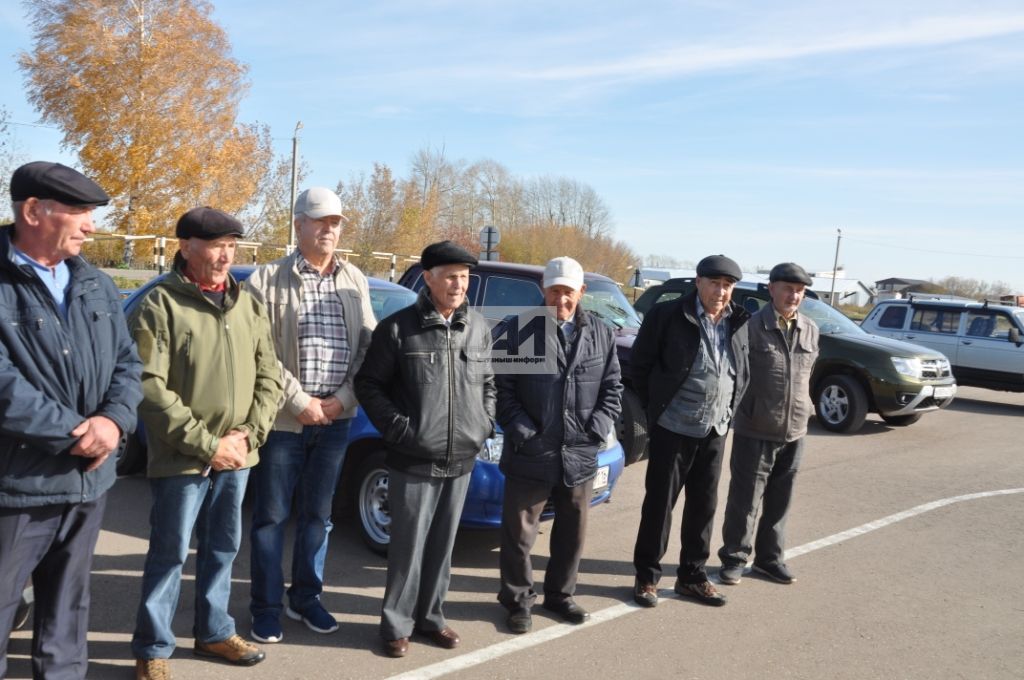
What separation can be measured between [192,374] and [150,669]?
1.28 metres

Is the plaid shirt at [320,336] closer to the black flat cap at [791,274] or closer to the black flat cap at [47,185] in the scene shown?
the black flat cap at [47,185]

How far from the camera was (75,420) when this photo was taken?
10.0 ft

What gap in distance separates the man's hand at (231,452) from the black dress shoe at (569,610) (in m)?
1.96

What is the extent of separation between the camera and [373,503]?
538 cm

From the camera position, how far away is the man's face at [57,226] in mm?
3062

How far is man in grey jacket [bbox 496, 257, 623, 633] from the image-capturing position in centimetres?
444

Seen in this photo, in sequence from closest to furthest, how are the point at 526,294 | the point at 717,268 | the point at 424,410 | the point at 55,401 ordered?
the point at 55,401 < the point at 424,410 < the point at 717,268 < the point at 526,294

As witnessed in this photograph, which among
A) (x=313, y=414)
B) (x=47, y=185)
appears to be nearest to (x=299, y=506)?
(x=313, y=414)

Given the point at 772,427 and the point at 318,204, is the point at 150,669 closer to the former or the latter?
the point at 318,204

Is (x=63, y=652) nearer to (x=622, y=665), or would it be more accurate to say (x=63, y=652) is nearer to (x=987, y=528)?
(x=622, y=665)

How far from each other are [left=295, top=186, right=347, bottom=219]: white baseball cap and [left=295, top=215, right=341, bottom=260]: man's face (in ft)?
0.09

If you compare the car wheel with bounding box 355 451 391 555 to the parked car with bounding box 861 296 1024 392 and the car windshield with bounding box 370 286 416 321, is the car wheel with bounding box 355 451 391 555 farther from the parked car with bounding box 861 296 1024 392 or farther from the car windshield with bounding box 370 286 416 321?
the parked car with bounding box 861 296 1024 392

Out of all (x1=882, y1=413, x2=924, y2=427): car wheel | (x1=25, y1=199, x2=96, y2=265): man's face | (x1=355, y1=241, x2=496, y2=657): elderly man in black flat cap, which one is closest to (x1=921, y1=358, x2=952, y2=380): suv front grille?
(x1=882, y1=413, x2=924, y2=427): car wheel

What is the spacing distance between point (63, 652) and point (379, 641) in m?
1.49
